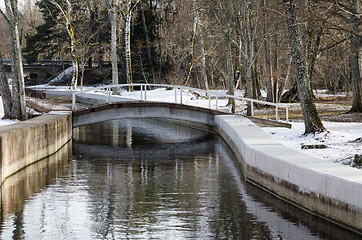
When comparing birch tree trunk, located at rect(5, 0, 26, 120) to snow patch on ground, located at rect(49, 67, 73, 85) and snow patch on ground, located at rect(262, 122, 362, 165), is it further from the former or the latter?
snow patch on ground, located at rect(49, 67, 73, 85)

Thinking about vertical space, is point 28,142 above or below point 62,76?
below

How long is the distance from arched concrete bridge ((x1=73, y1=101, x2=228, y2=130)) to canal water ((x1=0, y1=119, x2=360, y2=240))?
230 inches

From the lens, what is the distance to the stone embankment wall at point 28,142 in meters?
15.3

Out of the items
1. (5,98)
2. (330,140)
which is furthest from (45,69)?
(330,140)

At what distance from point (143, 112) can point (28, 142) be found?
1164 cm

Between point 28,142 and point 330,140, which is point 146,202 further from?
point 330,140

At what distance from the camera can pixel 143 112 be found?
2905 cm

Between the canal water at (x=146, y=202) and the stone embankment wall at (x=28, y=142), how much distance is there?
1.11ft

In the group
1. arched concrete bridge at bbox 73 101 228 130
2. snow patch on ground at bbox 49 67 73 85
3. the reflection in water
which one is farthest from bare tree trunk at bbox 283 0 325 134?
snow patch on ground at bbox 49 67 73 85

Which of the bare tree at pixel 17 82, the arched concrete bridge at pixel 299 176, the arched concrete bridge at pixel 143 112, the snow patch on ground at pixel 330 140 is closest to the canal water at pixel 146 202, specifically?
the arched concrete bridge at pixel 299 176

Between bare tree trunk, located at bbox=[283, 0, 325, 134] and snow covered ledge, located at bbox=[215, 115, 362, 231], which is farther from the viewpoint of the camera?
bare tree trunk, located at bbox=[283, 0, 325, 134]

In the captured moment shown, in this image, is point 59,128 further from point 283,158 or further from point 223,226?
point 223,226

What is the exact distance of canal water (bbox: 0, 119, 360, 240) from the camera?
10513 millimetres

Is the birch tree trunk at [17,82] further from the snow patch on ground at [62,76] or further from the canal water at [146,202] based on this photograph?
the snow patch on ground at [62,76]
